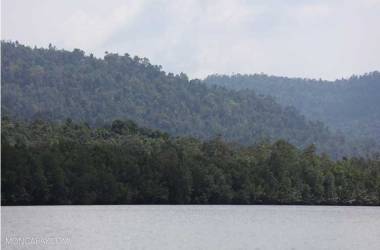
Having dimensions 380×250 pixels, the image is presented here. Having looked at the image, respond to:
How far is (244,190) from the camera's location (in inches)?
4190

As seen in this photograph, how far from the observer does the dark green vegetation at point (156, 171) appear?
283ft
